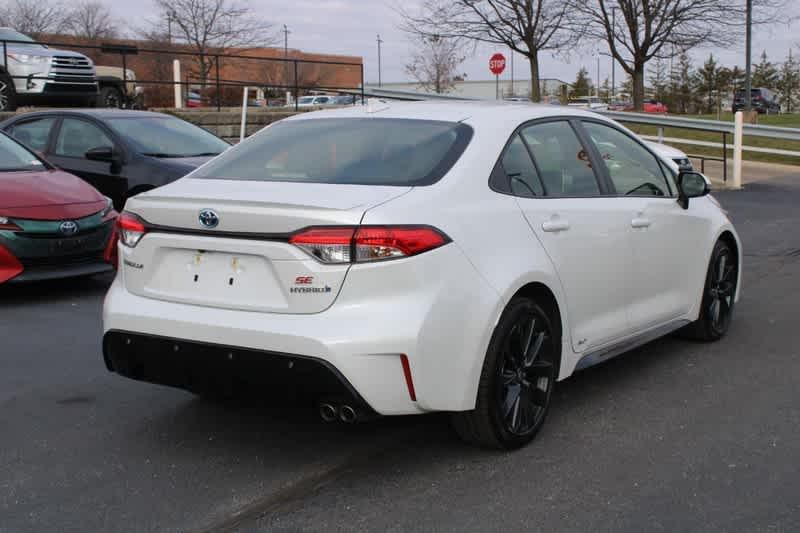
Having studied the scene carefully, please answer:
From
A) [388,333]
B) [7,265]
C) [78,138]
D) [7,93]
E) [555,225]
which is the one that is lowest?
[7,265]

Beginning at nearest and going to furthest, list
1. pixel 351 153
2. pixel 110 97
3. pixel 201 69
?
pixel 351 153, pixel 110 97, pixel 201 69

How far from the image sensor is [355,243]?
3797 millimetres

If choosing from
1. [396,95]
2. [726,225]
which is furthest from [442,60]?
[726,225]

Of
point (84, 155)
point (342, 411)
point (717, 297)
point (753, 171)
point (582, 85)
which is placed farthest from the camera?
point (582, 85)

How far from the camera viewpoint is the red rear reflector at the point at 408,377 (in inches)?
149

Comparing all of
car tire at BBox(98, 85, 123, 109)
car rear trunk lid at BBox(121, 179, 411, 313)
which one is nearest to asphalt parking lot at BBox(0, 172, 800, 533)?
car rear trunk lid at BBox(121, 179, 411, 313)

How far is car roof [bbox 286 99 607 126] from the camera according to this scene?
4.77 metres

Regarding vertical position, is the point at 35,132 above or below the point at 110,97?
below

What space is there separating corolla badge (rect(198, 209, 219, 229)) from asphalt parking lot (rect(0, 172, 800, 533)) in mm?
1036

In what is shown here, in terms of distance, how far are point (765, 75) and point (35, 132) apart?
6825 cm

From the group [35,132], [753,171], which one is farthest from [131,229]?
[753,171]

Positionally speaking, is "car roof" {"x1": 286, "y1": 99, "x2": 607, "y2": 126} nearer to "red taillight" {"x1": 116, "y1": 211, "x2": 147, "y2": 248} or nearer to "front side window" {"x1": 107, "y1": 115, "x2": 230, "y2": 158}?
"red taillight" {"x1": 116, "y1": 211, "x2": 147, "y2": 248}

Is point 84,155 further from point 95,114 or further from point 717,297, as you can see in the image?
point 717,297

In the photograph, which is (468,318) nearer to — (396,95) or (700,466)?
(700,466)
